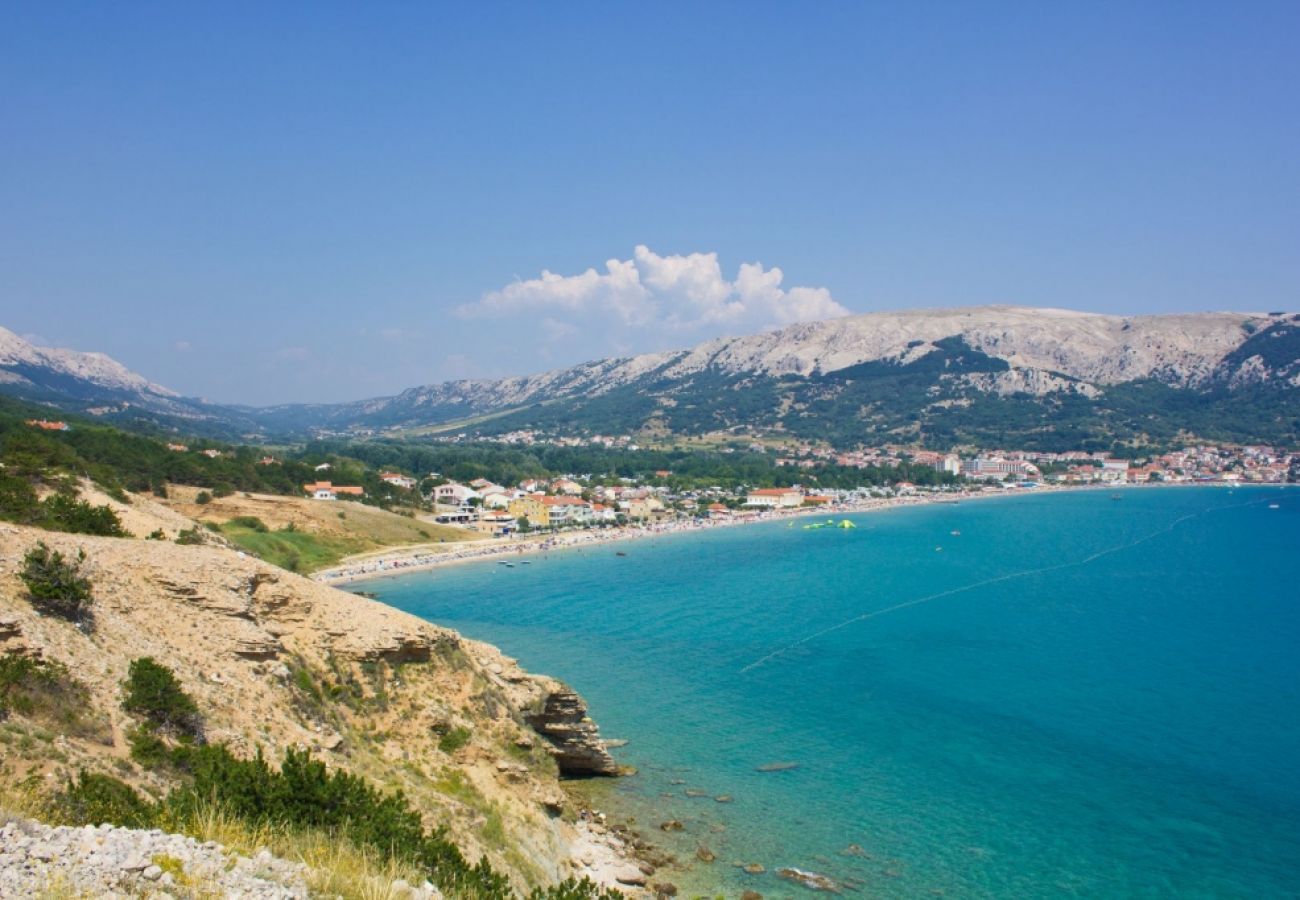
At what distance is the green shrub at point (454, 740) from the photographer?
1675 centimetres

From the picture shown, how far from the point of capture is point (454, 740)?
16953mm

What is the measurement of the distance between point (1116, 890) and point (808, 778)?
24.2 ft

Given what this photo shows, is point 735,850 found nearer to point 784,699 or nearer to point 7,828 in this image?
point 784,699

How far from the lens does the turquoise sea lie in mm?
17656

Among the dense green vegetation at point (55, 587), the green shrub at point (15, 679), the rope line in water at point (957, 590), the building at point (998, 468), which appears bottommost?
the rope line in water at point (957, 590)

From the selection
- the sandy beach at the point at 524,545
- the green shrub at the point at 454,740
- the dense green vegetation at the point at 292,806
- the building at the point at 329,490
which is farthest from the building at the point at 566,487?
the dense green vegetation at the point at 292,806

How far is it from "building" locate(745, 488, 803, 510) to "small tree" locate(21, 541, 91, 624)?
91.4 meters

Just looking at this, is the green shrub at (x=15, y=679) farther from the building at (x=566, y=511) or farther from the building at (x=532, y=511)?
the building at (x=566, y=511)

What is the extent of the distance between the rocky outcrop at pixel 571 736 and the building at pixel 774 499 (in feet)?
266

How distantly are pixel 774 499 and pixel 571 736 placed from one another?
8426cm

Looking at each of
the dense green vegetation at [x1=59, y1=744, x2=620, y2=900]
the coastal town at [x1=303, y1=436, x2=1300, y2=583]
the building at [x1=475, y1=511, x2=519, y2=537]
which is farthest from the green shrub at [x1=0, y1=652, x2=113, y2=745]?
the building at [x1=475, y1=511, x2=519, y2=537]

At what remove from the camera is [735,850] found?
17.6 metres

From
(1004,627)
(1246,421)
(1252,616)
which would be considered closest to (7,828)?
(1004,627)

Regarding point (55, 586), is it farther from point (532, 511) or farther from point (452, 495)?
point (452, 495)
